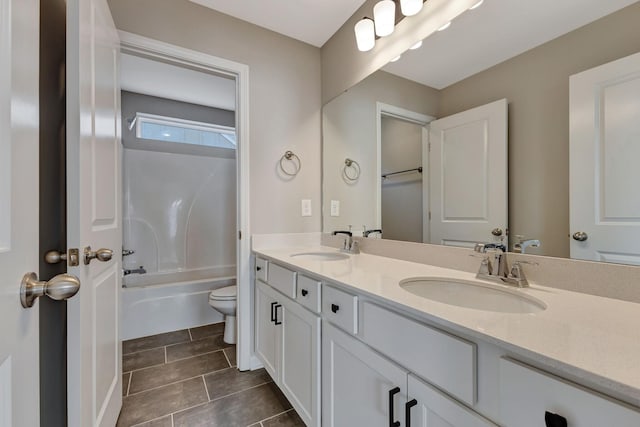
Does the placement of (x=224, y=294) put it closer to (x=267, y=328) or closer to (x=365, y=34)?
(x=267, y=328)

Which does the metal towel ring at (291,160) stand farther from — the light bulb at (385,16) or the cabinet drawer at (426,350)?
the cabinet drawer at (426,350)

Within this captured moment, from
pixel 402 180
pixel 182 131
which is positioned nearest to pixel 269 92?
pixel 402 180

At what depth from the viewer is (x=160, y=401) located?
1.52 metres

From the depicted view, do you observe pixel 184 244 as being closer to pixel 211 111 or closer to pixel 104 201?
pixel 211 111

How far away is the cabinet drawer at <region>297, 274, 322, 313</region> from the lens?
1.15m

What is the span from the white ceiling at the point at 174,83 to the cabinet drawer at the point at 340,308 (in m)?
2.16

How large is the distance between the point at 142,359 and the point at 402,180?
219 centimetres

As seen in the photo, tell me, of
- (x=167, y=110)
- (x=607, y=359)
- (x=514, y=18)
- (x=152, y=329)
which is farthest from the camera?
(x=167, y=110)

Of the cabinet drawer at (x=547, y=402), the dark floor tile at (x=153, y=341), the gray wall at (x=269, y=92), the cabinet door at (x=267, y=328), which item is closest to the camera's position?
the cabinet drawer at (x=547, y=402)

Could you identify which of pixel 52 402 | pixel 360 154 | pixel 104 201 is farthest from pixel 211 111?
pixel 52 402

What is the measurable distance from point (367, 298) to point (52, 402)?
3.59 feet

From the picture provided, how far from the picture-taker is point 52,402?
90cm

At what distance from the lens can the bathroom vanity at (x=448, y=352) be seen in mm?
459

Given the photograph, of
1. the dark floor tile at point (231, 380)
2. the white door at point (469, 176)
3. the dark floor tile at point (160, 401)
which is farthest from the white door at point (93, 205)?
the white door at point (469, 176)
